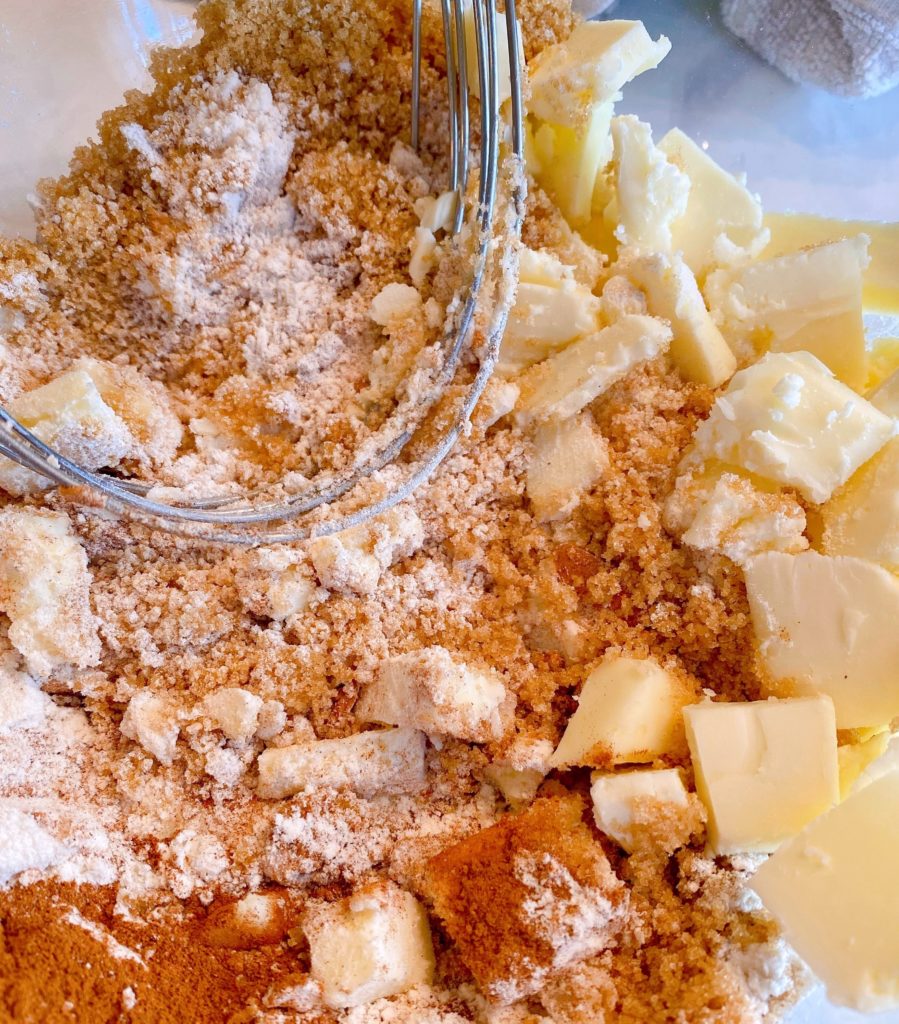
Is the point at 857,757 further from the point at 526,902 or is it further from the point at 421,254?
the point at 421,254

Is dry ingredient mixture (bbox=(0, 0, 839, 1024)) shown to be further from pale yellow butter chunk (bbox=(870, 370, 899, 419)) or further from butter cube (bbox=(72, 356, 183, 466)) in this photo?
pale yellow butter chunk (bbox=(870, 370, 899, 419))

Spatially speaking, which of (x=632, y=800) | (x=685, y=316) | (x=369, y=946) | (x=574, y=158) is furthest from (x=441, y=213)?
(x=369, y=946)

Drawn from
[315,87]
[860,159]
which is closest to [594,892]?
[315,87]

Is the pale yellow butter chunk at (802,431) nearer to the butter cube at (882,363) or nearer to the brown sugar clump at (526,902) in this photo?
the butter cube at (882,363)

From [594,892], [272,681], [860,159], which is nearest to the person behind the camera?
[594,892]

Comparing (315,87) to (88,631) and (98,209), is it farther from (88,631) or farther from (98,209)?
(88,631)

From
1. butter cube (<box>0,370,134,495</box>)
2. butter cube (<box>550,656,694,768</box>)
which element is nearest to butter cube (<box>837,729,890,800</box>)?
butter cube (<box>550,656,694,768</box>)

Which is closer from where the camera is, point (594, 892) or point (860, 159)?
point (594, 892)
